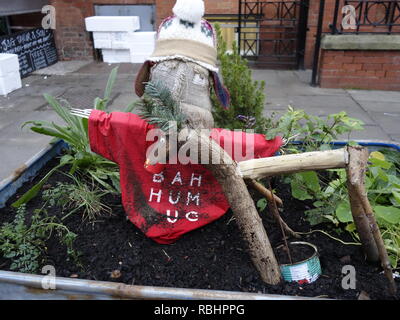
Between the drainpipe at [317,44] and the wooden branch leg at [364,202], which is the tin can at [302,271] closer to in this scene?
the wooden branch leg at [364,202]

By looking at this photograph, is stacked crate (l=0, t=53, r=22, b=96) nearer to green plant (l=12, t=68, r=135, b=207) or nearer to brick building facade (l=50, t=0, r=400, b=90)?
brick building facade (l=50, t=0, r=400, b=90)

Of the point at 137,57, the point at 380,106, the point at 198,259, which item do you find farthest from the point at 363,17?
the point at 198,259

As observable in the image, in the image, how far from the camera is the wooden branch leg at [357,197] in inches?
57.7

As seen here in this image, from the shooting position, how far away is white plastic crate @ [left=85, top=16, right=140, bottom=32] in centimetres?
686

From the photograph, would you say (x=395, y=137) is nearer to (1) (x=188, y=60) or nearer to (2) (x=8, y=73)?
(1) (x=188, y=60)

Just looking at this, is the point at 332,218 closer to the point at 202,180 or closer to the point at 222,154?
the point at 202,180

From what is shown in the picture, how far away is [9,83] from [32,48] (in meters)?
1.30

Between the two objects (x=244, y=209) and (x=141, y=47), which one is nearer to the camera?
(x=244, y=209)

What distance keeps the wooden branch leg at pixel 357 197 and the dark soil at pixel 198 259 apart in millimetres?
134

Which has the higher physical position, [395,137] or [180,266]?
[180,266]

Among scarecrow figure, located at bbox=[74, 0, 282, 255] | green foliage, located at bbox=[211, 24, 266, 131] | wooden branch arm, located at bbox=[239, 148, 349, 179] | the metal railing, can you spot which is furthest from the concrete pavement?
wooden branch arm, located at bbox=[239, 148, 349, 179]

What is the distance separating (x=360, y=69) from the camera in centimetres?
547

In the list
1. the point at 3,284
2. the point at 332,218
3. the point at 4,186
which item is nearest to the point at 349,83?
the point at 332,218

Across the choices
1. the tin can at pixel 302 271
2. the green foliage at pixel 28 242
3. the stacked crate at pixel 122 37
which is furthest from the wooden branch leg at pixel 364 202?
the stacked crate at pixel 122 37
